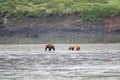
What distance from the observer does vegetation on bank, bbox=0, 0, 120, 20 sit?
355 ft

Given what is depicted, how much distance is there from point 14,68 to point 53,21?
6280 centimetres

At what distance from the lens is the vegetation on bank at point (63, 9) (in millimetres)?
108188

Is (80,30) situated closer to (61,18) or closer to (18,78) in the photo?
(61,18)

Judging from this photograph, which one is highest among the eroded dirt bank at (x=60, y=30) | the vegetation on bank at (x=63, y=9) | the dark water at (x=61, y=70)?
the dark water at (x=61, y=70)

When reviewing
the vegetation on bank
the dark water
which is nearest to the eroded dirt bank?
the vegetation on bank

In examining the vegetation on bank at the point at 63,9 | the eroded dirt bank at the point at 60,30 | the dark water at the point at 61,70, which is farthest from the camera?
the vegetation on bank at the point at 63,9

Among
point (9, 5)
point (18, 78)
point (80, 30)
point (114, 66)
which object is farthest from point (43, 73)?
point (9, 5)

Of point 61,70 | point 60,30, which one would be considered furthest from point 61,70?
point 60,30

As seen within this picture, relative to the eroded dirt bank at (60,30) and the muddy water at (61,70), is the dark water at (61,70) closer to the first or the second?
the muddy water at (61,70)

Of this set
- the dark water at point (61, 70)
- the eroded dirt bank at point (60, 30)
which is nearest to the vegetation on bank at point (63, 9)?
the eroded dirt bank at point (60, 30)

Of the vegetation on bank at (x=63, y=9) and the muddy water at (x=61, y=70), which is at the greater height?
the muddy water at (x=61, y=70)

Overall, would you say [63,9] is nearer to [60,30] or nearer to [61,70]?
[60,30]

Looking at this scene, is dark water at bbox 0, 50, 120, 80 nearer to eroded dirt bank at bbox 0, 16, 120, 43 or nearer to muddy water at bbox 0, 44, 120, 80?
muddy water at bbox 0, 44, 120, 80

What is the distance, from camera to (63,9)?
110 meters
